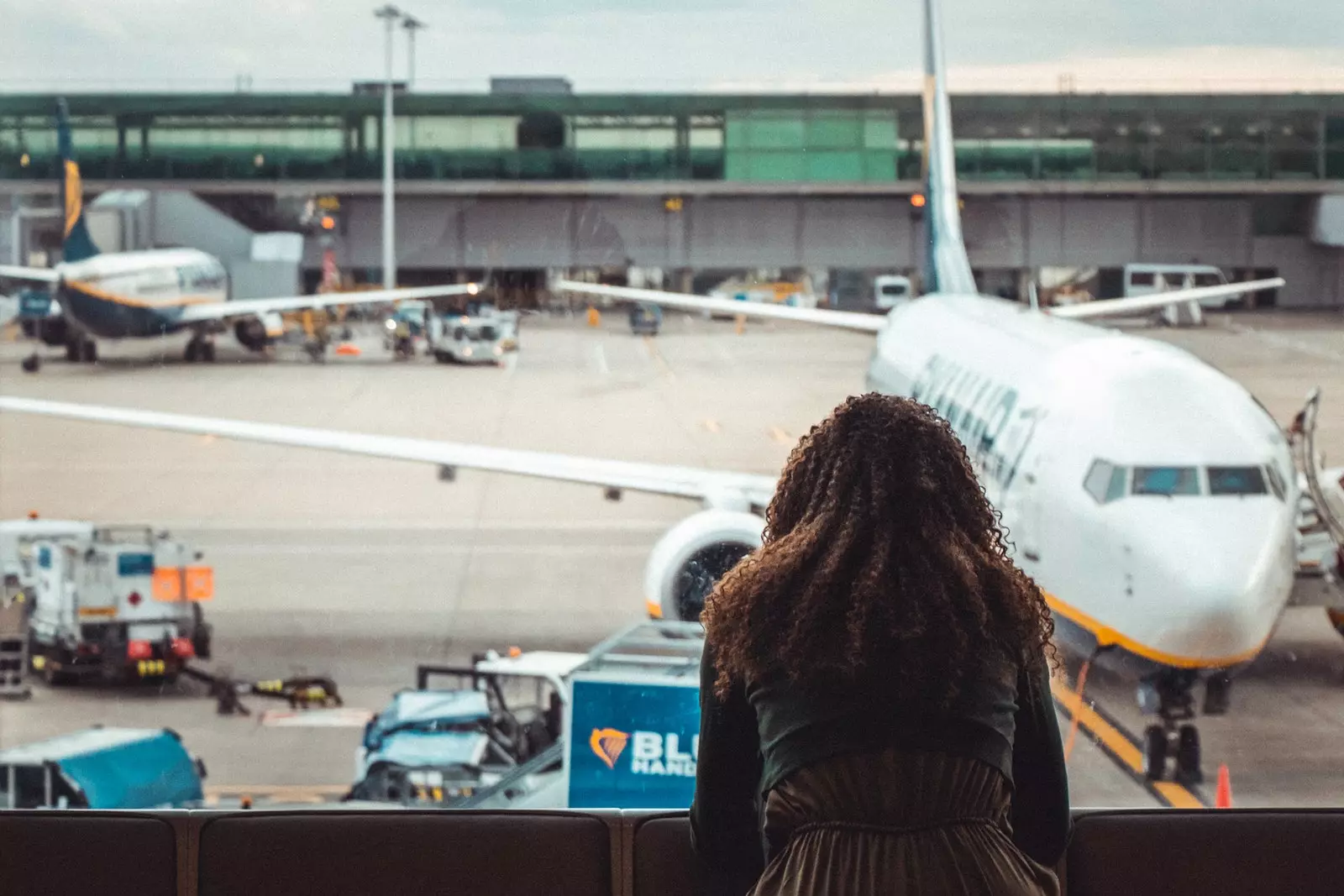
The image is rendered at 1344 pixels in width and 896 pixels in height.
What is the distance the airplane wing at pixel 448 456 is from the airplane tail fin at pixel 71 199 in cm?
93

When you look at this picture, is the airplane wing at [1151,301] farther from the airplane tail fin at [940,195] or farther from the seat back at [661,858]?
the seat back at [661,858]

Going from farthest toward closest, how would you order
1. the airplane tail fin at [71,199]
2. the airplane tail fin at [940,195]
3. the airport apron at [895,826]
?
the airplane tail fin at [940,195] < the airplane tail fin at [71,199] < the airport apron at [895,826]

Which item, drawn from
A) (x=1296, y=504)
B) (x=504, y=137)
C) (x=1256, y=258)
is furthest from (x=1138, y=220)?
(x=504, y=137)

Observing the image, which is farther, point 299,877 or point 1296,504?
point 1296,504

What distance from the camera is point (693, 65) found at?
6.54 meters

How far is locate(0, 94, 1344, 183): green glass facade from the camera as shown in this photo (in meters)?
7.41

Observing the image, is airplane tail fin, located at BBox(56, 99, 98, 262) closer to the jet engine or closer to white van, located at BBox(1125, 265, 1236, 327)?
the jet engine

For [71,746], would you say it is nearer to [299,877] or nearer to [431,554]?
[299,877]

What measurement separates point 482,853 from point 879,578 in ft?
5.49

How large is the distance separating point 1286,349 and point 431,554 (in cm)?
709

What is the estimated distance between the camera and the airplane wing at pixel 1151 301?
7891 millimetres

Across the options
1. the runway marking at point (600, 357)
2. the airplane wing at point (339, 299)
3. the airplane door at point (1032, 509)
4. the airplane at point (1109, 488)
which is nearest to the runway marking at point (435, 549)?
the runway marking at point (600, 357)

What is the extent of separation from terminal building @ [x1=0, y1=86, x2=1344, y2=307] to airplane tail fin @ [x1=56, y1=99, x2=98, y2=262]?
5 cm

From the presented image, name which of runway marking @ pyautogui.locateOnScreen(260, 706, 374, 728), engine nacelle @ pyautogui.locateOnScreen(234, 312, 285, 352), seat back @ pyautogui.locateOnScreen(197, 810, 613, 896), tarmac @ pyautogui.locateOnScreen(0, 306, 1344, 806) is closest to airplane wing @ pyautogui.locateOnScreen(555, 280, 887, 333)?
tarmac @ pyautogui.locateOnScreen(0, 306, 1344, 806)
